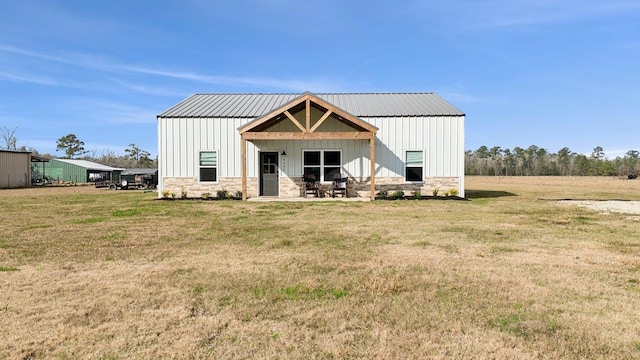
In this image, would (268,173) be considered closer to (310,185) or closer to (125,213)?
(310,185)

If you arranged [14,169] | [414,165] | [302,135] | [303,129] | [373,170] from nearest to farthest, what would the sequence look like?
1. [303,129]
2. [302,135]
3. [373,170]
4. [414,165]
5. [14,169]

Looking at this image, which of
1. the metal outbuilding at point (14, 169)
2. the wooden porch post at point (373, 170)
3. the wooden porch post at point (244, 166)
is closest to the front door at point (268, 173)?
the wooden porch post at point (244, 166)

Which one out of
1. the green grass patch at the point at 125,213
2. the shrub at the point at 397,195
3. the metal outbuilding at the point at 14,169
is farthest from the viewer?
the metal outbuilding at the point at 14,169

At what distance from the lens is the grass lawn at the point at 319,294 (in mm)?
2775

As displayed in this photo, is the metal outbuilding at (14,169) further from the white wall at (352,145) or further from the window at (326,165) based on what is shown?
the window at (326,165)

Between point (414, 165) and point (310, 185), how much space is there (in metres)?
4.54

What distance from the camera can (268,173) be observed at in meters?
16.5

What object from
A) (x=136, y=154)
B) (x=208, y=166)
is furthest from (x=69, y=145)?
(x=208, y=166)

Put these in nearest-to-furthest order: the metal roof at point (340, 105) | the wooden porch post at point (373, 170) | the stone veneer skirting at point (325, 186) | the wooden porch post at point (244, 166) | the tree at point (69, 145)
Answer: the wooden porch post at point (373, 170)
the wooden porch post at point (244, 166)
the stone veneer skirting at point (325, 186)
the metal roof at point (340, 105)
the tree at point (69, 145)

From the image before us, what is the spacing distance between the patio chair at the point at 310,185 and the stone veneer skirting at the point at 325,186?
287 mm

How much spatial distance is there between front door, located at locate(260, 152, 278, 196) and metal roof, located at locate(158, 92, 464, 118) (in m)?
1.92

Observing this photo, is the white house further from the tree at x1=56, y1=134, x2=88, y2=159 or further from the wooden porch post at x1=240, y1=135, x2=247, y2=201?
the tree at x1=56, y1=134, x2=88, y2=159

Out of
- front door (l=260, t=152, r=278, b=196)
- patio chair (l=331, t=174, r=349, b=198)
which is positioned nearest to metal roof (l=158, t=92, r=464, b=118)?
front door (l=260, t=152, r=278, b=196)

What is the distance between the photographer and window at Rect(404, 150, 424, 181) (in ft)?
53.0
